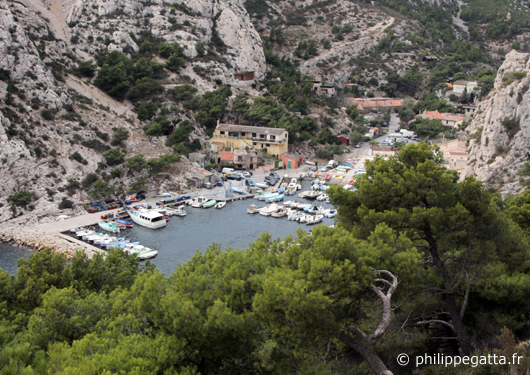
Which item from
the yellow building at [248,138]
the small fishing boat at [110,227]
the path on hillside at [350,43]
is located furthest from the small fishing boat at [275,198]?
the path on hillside at [350,43]

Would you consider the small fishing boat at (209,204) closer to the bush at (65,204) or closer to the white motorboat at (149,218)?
the white motorboat at (149,218)

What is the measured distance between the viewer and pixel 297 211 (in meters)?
40.6

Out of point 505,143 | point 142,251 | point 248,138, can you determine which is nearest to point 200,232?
point 142,251

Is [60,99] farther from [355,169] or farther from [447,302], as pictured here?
[447,302]

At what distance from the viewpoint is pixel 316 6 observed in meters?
108

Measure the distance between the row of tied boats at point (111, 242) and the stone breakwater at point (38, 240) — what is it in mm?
902

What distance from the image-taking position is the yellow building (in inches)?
2169

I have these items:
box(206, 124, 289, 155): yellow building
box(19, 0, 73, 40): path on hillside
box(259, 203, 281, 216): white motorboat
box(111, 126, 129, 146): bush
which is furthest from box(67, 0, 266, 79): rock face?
box(259, 203, 281, 216): white motorboat

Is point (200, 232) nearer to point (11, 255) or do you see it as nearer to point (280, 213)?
point (280, 213)

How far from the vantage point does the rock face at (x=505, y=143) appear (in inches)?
1287

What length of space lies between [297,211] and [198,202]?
9.77 metres

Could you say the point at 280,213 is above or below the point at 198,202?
above

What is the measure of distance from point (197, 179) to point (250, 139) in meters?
11.9

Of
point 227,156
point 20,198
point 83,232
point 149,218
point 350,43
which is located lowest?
point 83,232
